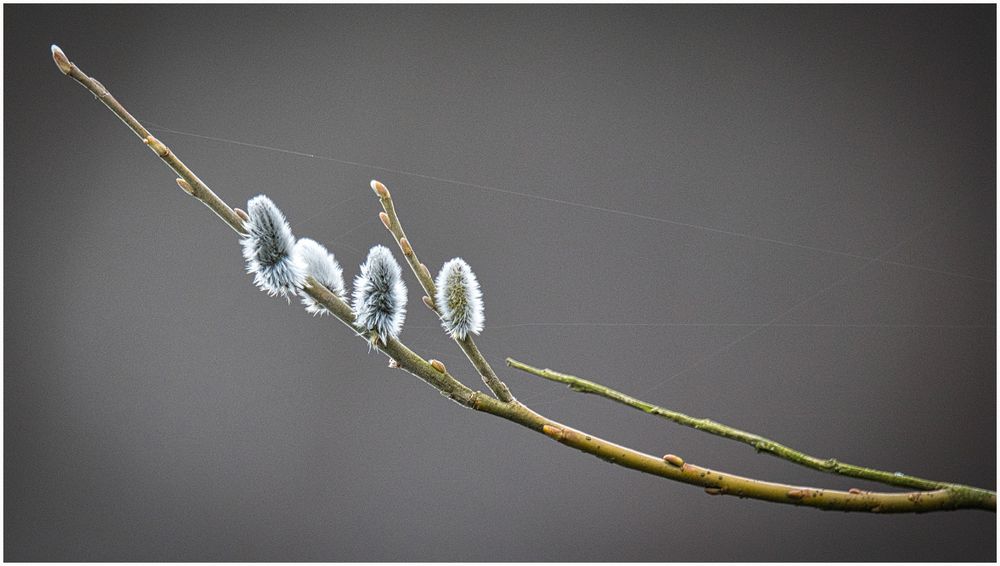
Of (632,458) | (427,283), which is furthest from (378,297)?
(632,458)

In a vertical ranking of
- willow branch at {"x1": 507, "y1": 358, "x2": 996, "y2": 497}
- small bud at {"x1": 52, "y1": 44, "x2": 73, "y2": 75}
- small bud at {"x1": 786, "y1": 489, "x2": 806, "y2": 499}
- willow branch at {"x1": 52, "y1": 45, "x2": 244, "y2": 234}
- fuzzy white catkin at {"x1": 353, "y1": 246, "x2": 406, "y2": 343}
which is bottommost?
small bud at {"x1": 786, "y1": 489, "x2": 806, "y2": 499}

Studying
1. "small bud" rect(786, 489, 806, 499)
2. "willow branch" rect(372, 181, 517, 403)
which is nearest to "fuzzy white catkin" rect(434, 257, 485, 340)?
"willow branch" rect(372, 181, 517, 403)

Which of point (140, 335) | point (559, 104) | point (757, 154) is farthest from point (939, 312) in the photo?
point (140, 335)

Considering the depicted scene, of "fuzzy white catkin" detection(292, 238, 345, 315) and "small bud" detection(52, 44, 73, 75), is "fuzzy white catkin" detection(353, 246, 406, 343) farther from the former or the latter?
"small bud" detection(52, 44, 73, 75)

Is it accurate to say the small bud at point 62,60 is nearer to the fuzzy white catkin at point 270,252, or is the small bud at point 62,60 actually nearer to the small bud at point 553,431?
the fuzzy white catkin at point 270,252

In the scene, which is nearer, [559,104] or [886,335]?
[886,335]

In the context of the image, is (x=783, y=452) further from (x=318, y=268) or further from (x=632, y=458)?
(x=318, y=268)

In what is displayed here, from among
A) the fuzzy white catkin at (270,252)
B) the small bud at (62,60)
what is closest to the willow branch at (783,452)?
the fuzzy white catkin at (270,252)

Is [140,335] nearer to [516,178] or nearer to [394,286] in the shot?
[516,178]
